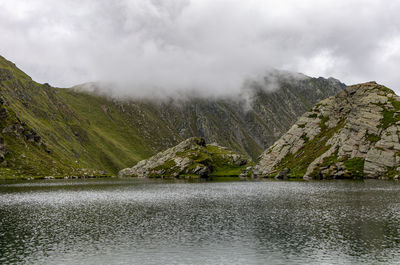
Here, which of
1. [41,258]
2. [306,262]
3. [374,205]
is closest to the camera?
[306,262]

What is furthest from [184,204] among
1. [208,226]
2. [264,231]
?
[264,231]

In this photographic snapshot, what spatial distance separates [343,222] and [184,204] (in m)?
50.2

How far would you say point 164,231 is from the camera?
65.1 meters

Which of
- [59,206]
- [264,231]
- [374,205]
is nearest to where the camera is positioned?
[264,231]

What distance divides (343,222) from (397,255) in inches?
961

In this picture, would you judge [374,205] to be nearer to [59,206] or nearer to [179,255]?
[179,255]

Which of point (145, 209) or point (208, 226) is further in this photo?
point (145, 209)

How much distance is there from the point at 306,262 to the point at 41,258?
37.3 meters

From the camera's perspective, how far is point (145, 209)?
95.8 m

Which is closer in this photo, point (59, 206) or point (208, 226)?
point (208, 226)

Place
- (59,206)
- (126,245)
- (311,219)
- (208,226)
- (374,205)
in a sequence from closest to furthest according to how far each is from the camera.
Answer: (126,245)
(208,226)
(311,219)
(374,205)
(59,206)

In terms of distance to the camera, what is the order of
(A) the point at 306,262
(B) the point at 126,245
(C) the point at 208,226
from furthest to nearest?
(C) the point at 208,226
(B) the point at 126,245
(A) the point at 306,262

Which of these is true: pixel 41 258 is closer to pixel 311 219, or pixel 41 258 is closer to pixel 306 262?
pixel 306 262

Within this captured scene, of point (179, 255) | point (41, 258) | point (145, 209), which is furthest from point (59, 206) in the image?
point (179, 255)
